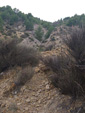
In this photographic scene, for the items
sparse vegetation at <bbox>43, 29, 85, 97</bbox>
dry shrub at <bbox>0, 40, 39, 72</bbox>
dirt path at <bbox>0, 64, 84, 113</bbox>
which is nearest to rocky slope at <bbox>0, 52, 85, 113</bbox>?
dirt path at <bbox>0, 64, 84, 113</bbox>

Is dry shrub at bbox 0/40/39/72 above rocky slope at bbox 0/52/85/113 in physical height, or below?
above

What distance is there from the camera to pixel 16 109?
3045 mm

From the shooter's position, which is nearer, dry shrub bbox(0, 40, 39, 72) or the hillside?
the hillside

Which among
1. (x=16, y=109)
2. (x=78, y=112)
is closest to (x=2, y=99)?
(x=16, y=109)

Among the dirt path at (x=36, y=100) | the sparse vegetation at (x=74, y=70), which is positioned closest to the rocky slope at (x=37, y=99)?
the dirt path at (x=36, y=100)

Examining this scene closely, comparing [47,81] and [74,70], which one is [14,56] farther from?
[74,70]

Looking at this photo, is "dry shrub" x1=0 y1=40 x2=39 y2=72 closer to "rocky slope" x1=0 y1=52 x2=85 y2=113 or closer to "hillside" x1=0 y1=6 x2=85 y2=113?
"hillside" x1=0 y1=6 x2=85 y2=113

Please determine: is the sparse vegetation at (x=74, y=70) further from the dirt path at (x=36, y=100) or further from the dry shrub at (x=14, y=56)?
the dry shrub at (x=14, y=56)

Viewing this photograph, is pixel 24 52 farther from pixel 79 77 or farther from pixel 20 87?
pixel 79 77

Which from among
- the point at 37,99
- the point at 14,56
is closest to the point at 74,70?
the point at 37,99

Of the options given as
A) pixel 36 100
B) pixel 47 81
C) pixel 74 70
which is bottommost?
pixel 36 100

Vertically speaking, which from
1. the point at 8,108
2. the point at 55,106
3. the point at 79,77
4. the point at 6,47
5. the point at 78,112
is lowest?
the point at 8,108

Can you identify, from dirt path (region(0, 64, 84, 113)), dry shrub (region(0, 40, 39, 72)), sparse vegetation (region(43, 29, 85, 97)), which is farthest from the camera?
dry shrub (region(0, 40, 39, 72))

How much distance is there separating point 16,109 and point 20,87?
1.00 metres
